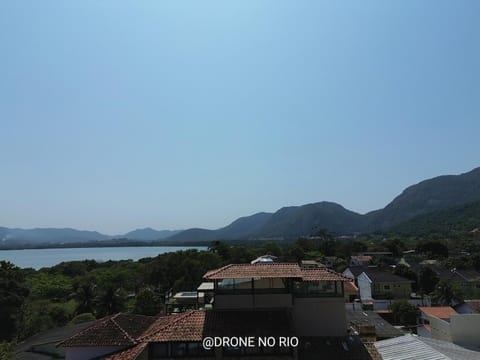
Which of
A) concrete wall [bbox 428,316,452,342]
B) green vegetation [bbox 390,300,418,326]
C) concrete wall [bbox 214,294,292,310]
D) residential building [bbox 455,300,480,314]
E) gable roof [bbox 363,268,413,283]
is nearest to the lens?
concrete wall [bbox 214,294,292,310]

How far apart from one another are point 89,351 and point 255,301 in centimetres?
714

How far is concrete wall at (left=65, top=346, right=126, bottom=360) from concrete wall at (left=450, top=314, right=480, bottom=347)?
14546 millimetres

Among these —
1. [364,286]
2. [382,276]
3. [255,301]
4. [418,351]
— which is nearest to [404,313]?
[364,286]

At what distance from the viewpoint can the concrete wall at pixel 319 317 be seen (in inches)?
647

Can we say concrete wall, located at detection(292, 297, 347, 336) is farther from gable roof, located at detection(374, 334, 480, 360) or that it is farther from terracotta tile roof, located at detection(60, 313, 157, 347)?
terracotta tile roof, located at detection(60, 313, 157, 347)

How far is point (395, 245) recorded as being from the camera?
117m

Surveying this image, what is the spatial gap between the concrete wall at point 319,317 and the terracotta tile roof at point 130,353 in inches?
263

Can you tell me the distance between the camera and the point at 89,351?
15.1 metres

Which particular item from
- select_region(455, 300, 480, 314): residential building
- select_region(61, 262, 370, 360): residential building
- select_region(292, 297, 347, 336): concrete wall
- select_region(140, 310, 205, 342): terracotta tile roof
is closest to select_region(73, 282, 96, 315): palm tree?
select_region(61, 262, 370, 360): residential building

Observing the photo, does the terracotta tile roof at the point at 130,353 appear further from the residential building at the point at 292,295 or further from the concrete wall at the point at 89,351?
the residential building at the point at 292,295

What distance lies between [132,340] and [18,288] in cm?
Result: 3086

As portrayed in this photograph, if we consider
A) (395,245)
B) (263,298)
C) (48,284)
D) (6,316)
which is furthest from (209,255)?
(395,245)

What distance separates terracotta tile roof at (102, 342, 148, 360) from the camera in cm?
1370

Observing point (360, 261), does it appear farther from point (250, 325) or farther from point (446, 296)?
point (250, 325)
